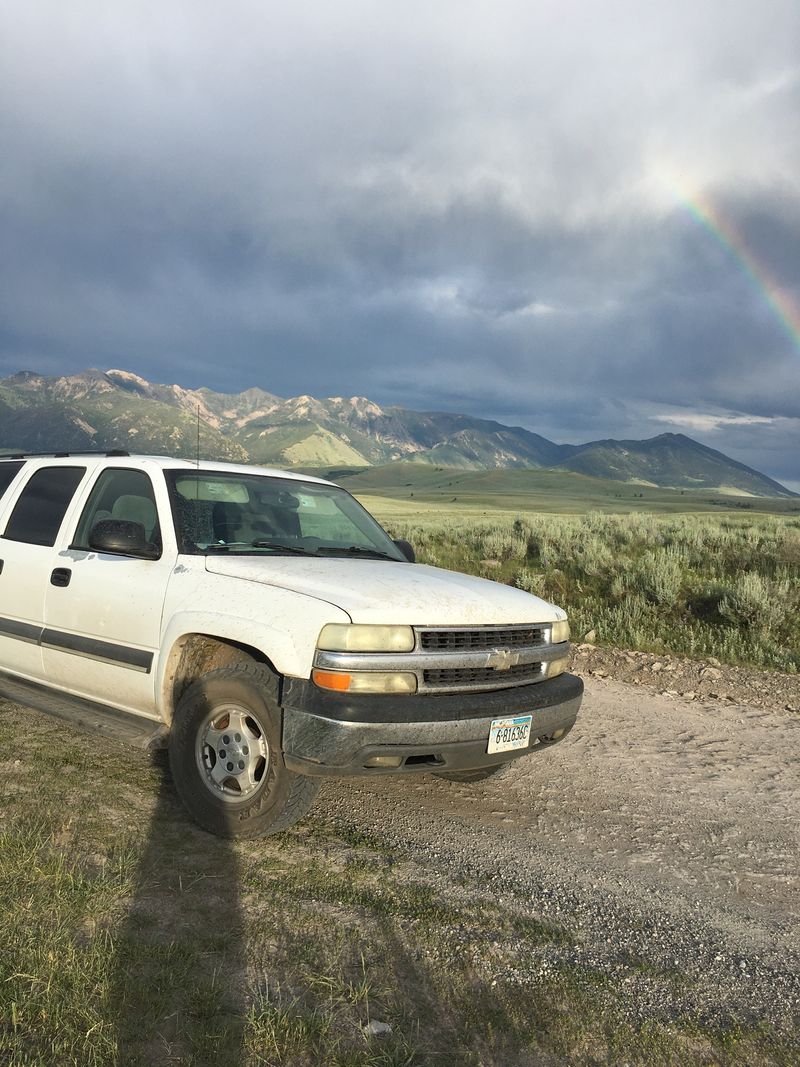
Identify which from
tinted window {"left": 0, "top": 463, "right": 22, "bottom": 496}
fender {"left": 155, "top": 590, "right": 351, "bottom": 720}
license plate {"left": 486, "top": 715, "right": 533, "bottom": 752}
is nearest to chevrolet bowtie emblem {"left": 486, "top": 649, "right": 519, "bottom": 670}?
license plate {"left": 486, "top": 715, "right": 533, "bottom": 752}

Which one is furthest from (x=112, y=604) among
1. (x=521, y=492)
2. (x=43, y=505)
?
(x=521, y=492)

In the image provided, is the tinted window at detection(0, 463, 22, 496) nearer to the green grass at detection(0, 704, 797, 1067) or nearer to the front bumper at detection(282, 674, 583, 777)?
the green grass at detection(0, 704, 797, 1067)

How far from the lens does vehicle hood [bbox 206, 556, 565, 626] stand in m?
3.40

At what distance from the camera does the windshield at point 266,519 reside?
4.23m

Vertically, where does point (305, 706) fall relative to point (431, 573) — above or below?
below

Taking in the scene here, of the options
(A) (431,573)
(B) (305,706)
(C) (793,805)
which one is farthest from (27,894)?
(C) (793,805)

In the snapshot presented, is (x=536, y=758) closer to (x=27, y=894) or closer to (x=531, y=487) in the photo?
(x=27, y=894)

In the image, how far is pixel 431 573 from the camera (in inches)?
173

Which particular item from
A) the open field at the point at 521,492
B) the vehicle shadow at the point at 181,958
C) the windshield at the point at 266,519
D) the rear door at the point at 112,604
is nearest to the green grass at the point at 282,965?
the vehicle shadow at the point at 181,958

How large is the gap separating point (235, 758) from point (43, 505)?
2589 millimetres

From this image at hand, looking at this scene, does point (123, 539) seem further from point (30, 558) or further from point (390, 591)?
point (390, 591)

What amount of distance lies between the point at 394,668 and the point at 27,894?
176 centimetres

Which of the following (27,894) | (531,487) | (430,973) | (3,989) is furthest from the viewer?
(531,487)

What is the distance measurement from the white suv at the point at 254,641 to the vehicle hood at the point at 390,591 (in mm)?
14
